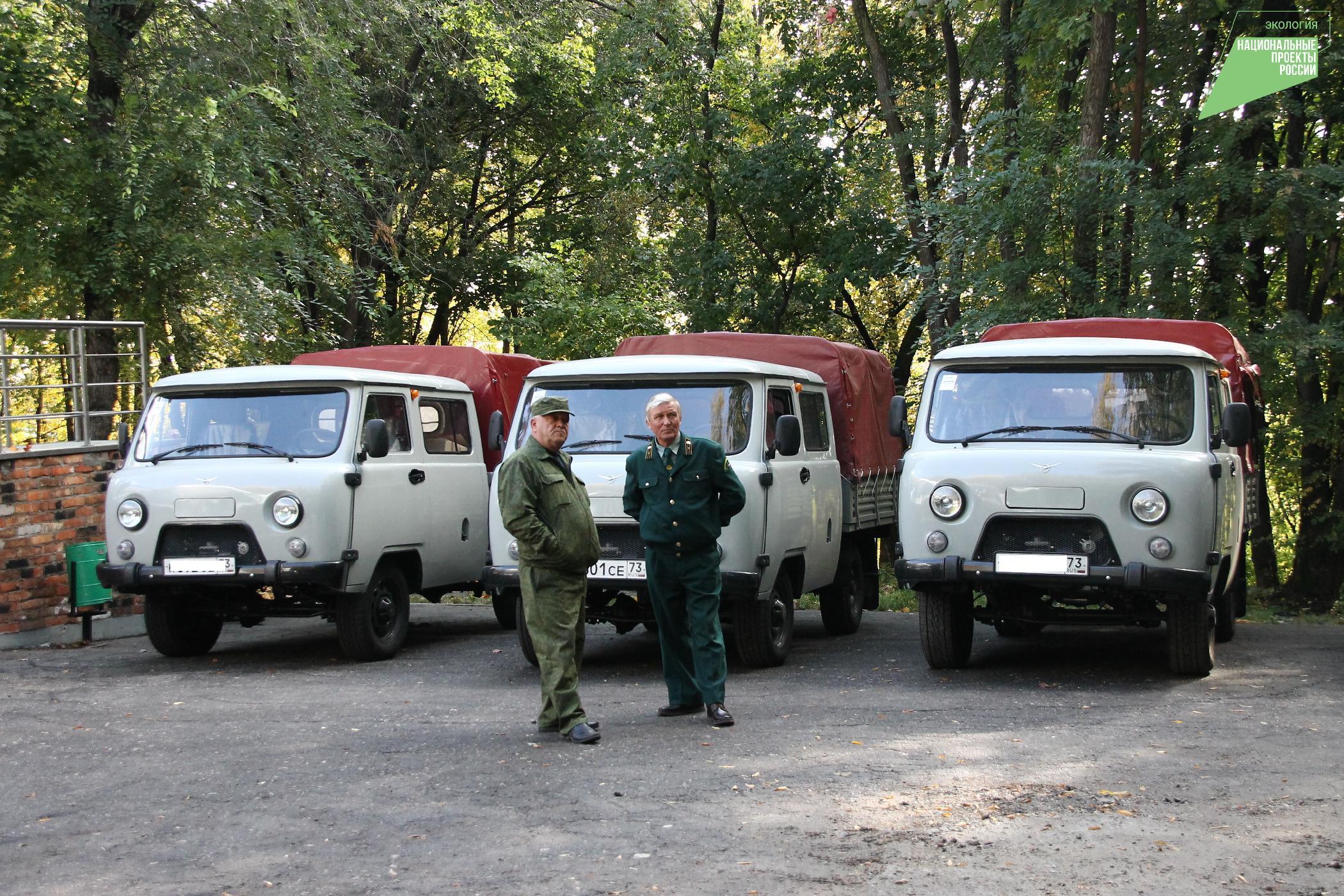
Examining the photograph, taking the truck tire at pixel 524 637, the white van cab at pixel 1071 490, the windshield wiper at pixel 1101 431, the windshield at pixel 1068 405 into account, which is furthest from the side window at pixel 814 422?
the truck tire at pixel 524 637

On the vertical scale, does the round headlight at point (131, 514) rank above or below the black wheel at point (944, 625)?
above

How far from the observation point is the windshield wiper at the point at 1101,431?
31.1ft

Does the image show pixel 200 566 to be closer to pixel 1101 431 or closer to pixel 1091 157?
pixel 1101 431

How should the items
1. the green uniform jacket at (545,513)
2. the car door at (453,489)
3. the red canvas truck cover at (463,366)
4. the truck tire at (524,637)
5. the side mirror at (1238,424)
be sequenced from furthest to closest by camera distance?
the red canvas truck cover at (463,366) → the car door at (453,489) → the truck tire at (524,637) → the side mirror at (1238,424) → the green uniform jacket at (545,513)

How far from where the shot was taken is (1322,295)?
19.8 m

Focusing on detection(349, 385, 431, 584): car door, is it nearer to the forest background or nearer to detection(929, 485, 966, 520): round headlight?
detection(929, 485, 966, 520): round headlight

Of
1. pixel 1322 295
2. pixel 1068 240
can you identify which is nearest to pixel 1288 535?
pixel 1322 295

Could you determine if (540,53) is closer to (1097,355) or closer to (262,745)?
(1097,355)

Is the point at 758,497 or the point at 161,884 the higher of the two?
the point at 758,497

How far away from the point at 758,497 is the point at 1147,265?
7.60 m

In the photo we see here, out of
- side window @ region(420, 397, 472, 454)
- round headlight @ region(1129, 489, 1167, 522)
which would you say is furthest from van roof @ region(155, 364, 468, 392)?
round headlight @ region(1129, 489, 1167, 522)

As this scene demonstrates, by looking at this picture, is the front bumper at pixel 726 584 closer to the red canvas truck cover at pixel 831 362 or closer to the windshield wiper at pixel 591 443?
the windshield wiper at pixel 591 443

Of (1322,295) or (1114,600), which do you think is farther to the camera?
(1322,295)

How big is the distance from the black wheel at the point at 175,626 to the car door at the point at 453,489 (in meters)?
1.84
